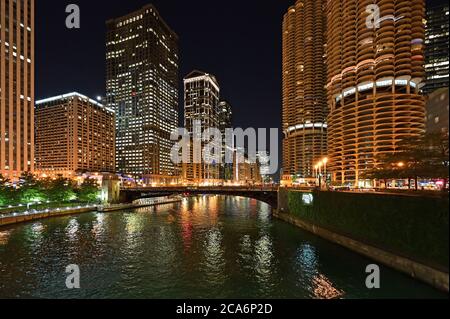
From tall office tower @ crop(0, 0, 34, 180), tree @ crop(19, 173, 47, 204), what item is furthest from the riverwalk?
tall office tower @ crop(0, 0, 34, 180)

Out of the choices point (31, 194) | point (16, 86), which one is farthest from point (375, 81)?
point (16, 86)

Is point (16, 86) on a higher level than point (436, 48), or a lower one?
lower

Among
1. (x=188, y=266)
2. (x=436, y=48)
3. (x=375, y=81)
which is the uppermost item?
(x=436, y=48)

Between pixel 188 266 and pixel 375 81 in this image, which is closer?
pixel 188 266

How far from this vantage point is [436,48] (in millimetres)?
148125

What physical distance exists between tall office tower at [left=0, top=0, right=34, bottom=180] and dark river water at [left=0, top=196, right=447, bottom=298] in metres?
114

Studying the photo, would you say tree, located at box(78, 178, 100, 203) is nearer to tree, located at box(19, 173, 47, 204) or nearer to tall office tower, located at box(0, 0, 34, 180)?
tree, located at box(19, 173, 47, 204)

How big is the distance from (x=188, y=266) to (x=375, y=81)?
145m

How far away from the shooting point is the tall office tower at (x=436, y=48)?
457 feet

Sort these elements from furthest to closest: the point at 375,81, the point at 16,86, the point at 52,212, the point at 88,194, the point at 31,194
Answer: the point at 16,86
the point at 375,81
the point at 88,194
the point at 31,194
the point at 52,212

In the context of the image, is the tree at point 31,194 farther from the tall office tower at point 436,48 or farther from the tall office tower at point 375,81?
the tall office tower at point 436,48

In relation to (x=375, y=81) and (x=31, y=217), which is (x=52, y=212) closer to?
(x=31, y=217)
